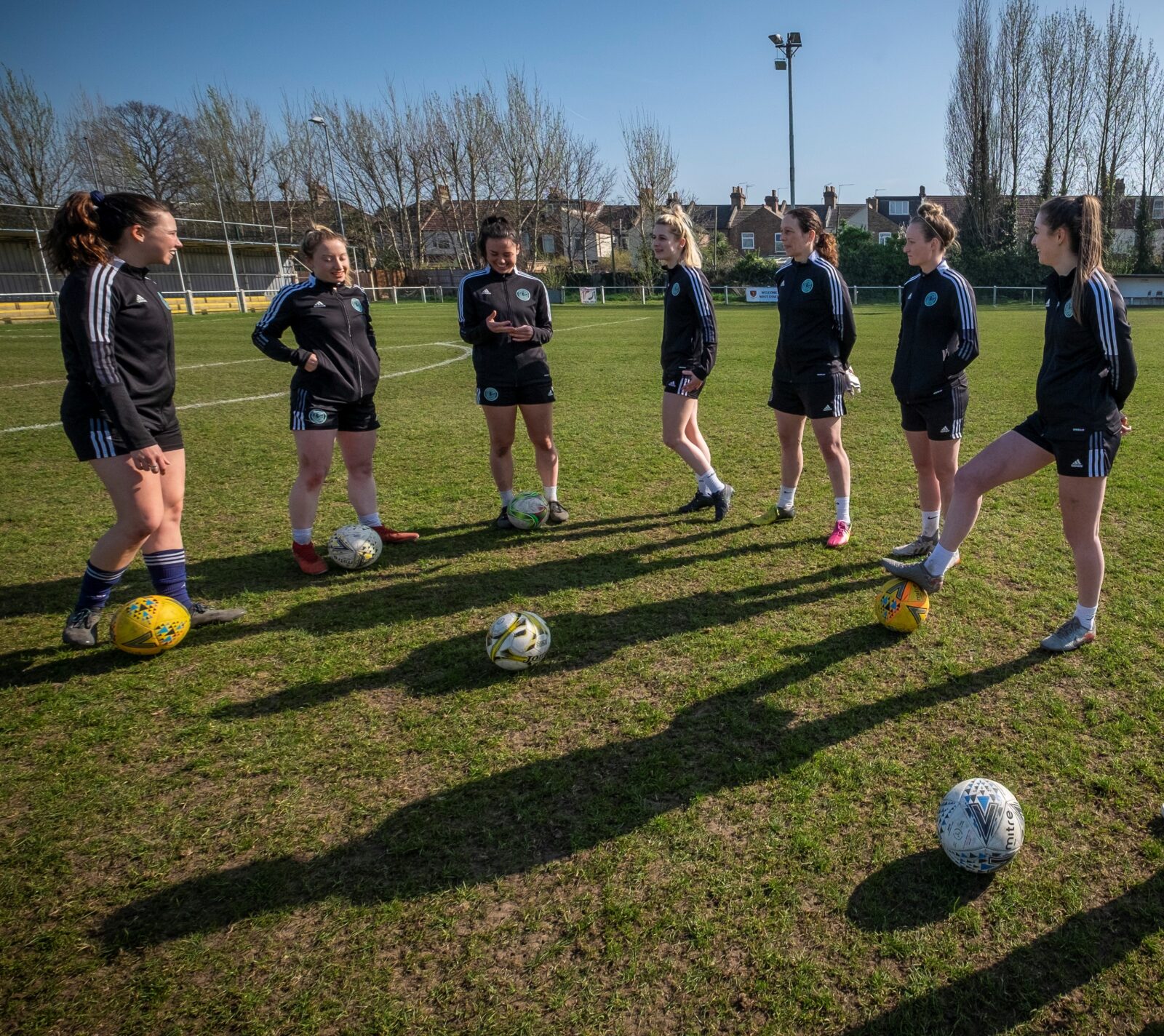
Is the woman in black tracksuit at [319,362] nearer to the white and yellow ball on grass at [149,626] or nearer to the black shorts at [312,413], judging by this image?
the black shorts at [312,413]

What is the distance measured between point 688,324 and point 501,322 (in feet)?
5.08

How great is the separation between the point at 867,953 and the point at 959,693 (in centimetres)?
172

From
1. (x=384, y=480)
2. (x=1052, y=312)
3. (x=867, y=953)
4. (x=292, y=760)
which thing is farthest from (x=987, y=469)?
(x=384, y=480)

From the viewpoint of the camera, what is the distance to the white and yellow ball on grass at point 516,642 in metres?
3.93

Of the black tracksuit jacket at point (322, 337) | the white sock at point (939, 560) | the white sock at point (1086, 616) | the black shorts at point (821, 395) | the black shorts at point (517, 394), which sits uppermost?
the black tracksuit jacket at point (322, 337)

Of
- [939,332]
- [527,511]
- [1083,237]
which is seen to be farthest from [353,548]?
[1083,237]

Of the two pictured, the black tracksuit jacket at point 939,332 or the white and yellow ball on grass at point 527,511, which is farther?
the white and yellow ball on grass at point 527,511

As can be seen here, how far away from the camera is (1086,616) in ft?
13.0

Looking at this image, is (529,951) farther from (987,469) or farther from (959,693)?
(987,469)

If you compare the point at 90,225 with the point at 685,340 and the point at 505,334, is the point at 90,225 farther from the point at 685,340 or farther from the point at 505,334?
the point at 685,340

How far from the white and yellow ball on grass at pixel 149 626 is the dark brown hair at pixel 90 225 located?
1.81 meters

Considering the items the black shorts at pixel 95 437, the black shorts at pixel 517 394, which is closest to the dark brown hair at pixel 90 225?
the black shorts at pixel 95 437

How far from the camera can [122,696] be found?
150 inches

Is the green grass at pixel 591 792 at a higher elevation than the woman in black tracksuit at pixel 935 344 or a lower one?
lower
